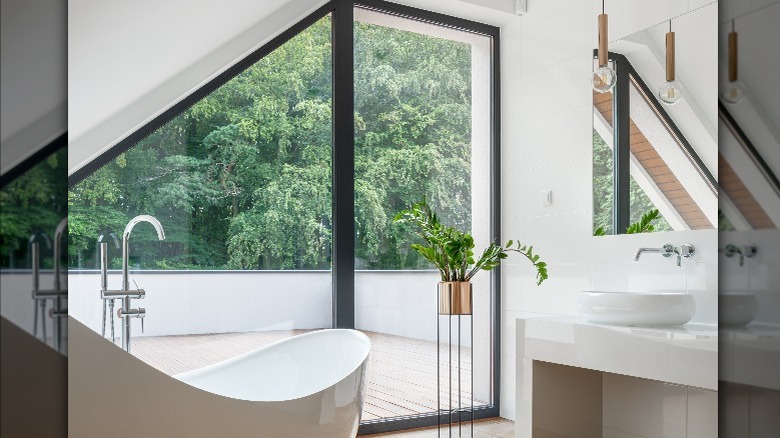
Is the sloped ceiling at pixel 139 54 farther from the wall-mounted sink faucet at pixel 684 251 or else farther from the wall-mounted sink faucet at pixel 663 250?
the wall-mounted sink faucet at pixel 684 251

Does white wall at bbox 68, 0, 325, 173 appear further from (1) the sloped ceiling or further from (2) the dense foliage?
(2) the dense foliage

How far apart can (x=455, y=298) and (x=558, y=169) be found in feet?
3.39

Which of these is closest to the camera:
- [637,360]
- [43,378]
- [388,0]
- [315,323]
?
[43,378]

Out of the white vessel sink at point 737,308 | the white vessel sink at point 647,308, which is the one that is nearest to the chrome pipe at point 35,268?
the white vessel sink at point 737,308

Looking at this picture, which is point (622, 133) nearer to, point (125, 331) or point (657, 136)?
point (657, 136)

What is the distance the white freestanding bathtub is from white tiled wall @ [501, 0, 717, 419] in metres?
1.37

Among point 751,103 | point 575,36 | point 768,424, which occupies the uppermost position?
point 575,36

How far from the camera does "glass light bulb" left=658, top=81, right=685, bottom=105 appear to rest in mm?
3196

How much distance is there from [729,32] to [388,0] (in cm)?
364

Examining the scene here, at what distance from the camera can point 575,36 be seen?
12.5ft

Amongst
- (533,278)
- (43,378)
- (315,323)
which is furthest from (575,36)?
(43,378)

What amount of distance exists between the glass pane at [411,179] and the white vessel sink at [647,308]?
1338 millimetres

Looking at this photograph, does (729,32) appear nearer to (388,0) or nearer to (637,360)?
(637,360)

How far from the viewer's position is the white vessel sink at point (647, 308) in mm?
2793
